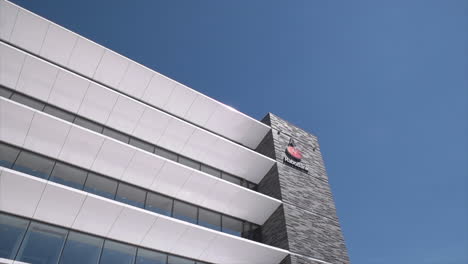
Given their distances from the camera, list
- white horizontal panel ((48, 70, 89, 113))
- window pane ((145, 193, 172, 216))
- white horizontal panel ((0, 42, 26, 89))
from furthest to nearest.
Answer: window pane ((145, 193, 172, 216))
white horizontal panel ((48, 70, 89, 113))
white horizontal panel ((0, 42, 26, 89))

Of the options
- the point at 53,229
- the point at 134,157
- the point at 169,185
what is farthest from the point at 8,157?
the point at 169,185

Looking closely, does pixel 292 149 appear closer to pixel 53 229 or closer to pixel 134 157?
pixel 134 157

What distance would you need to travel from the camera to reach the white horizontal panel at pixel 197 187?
16.6 metres

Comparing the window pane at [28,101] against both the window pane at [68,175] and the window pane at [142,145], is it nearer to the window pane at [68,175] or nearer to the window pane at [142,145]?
the window pane at [68,175]

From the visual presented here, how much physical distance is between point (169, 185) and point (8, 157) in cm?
650

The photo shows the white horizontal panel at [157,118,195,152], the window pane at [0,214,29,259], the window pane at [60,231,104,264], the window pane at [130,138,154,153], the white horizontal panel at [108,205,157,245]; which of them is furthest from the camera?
the white horizontal panel at [157,118,195,152]

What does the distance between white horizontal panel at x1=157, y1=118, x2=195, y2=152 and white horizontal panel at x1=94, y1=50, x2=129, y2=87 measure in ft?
11.7

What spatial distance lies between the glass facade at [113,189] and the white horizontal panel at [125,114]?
287 cm

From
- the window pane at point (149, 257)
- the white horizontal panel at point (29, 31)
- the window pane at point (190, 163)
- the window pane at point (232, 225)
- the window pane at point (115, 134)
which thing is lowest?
the window pane at point (149, 257)

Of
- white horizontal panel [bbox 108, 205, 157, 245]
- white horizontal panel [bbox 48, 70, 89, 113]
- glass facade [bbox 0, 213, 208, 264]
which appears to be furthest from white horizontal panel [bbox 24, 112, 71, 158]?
white horizontal panel [bbox 108, 205, 157, 245]

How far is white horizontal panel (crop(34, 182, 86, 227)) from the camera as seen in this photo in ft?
39.2

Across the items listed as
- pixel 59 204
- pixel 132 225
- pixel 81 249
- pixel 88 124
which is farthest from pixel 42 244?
pixel 88 124

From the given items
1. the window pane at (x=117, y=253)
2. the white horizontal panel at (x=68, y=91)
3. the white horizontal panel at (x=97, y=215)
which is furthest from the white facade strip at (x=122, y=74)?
the window pane at (x=117, y=253)

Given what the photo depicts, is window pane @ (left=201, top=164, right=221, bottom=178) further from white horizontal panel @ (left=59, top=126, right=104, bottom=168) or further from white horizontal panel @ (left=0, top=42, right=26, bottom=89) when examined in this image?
white horizontal panel @ (left=0, top=42, right=26, bottom=89)
